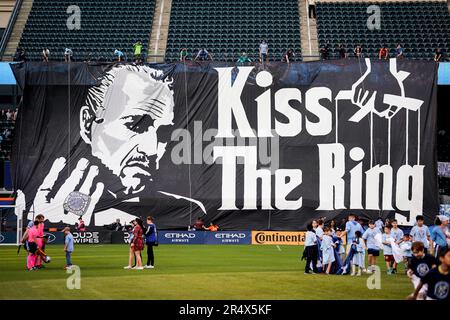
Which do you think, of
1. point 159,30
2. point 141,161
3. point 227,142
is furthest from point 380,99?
point 159,30

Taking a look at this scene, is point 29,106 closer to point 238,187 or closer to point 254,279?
point 238,187

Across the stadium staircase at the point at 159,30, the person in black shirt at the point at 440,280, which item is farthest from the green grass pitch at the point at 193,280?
the stadium staircase at the point at 159,30

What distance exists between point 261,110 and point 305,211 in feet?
19.2

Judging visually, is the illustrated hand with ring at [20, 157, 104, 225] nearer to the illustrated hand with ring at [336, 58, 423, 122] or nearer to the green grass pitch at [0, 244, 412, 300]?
the green grass pitch at [0, 244, 412, 300]

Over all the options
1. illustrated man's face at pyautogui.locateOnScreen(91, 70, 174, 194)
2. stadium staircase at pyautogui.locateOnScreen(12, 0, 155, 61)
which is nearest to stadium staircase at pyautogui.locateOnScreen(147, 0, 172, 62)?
stadium staircase at pyautogui.locateOnScreen(12, 0, 155, 61)

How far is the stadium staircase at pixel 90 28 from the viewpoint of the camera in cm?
5925

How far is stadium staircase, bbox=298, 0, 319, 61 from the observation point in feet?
190

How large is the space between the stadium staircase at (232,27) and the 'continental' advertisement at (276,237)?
43.4ft

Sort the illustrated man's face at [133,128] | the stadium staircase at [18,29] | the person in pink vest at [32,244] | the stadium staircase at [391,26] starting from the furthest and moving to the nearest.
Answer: the stadium staircase at [18,29] → the stadium staircase at [391,26] → the illustrated man's face at [133,128] → the person in pink vest at [32,244]

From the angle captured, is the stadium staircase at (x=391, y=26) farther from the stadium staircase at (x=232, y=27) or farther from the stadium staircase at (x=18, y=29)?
the stadium staircase at (x=18, y=29)

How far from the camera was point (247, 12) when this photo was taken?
6272 centimetres

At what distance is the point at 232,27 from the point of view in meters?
61.1

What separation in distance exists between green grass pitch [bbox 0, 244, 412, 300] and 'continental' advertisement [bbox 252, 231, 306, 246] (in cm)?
Result: 712

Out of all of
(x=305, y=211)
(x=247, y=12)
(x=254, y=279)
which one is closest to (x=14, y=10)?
(x=247, y=12)
